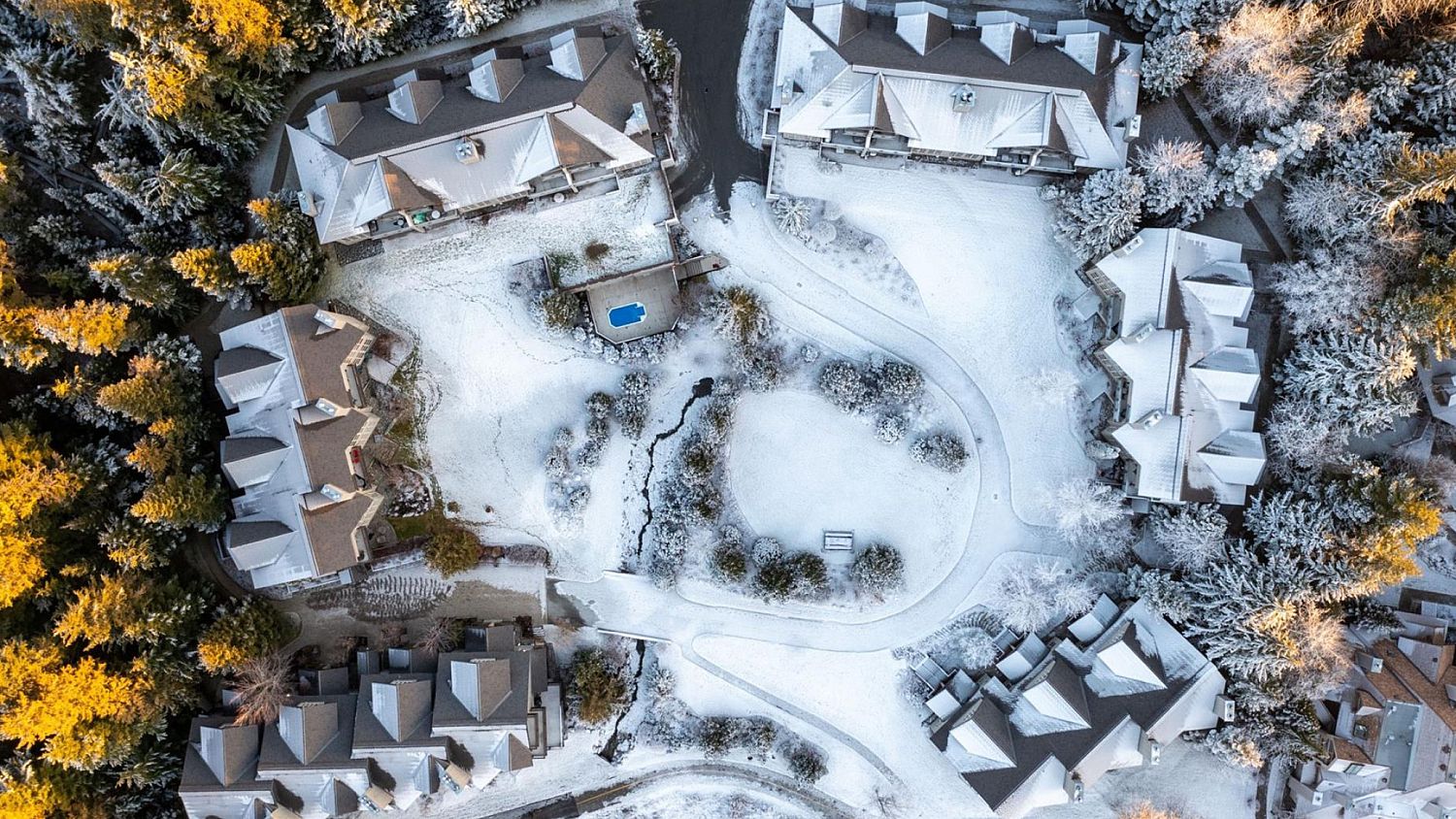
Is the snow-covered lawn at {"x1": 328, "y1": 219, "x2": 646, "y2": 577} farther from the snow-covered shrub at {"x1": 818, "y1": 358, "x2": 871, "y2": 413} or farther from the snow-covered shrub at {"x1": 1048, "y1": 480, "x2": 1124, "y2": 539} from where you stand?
the snow-covered shrub at {"x1": 1048, "y1": 480, "x2": 1124, "y2": 539}

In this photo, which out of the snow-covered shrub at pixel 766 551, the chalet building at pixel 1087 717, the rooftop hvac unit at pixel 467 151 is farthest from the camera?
the snow-covered shrub at pixel 766 551

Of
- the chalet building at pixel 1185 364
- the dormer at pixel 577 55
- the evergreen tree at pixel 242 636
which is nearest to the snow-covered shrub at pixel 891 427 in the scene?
the chalet building at pixel 1185 364

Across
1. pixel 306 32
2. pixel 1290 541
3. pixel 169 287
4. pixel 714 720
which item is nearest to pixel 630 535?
pixel 714 720

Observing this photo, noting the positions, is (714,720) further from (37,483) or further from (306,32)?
(306,32)

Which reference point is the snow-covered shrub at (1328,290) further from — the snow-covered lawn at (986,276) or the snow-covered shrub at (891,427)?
the snow-covered shrub at (891,427)

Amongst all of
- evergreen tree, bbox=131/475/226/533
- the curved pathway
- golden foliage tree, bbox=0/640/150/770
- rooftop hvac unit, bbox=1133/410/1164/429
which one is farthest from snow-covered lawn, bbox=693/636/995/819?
golden foliage tree, bbox=0/640/150/770

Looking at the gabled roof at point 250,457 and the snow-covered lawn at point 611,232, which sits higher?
the snow-covered lawn at point 611,232

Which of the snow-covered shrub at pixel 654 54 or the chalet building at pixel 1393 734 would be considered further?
the snow-covered shrub at pixel 654 54
